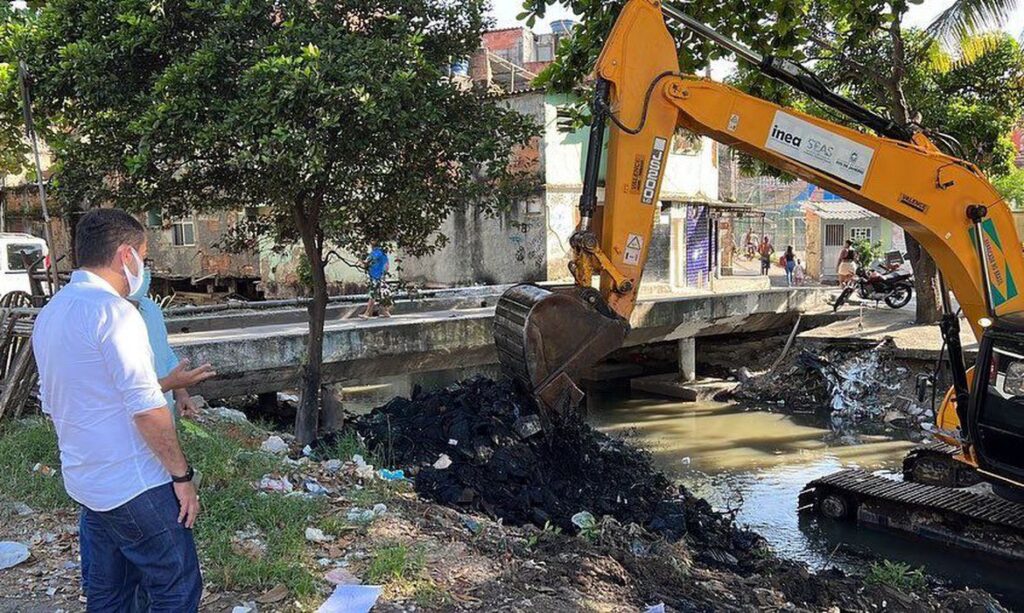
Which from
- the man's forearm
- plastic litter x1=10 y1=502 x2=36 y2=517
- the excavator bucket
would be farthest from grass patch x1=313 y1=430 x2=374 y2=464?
the man's forearm

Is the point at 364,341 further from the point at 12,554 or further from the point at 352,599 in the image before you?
the point at 352,599

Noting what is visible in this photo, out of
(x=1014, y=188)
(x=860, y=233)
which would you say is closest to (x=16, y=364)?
(x=1014, y=188)

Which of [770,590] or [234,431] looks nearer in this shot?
[770,590]

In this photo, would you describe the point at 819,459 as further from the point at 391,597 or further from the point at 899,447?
the point at 391,597

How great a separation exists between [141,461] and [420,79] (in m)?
4.14

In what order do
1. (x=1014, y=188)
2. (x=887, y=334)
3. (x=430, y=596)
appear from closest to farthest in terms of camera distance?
1. (x=430, y=596)
2. (x=887, y=334)
3. (x=1014, y=188)

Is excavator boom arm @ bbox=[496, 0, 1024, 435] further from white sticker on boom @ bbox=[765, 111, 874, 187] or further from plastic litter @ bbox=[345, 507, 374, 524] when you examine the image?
plastic litter @ bbox=[345, 507, 374, 524]

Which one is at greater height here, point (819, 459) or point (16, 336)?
point (16, 336)

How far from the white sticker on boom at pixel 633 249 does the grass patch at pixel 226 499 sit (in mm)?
2973

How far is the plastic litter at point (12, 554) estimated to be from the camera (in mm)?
4113

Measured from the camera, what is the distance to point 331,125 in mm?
5613

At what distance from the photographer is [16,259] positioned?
16.1 metres

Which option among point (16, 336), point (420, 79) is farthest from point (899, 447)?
point (16, 336)

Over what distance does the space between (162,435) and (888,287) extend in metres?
18.5
